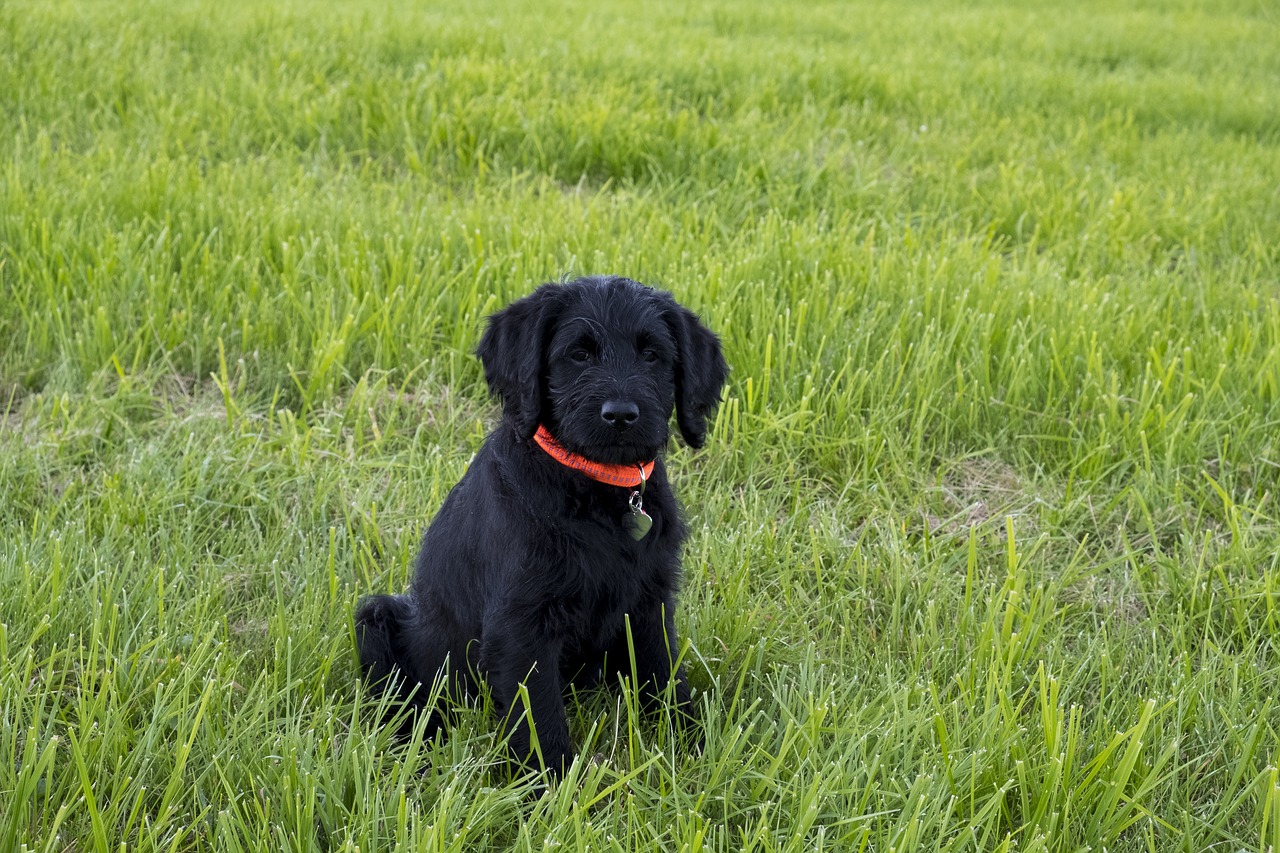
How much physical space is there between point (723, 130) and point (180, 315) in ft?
13.3

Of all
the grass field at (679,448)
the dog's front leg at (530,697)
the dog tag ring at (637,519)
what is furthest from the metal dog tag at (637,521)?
the grass field at (679,448)

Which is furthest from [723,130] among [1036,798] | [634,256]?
[1036,798]

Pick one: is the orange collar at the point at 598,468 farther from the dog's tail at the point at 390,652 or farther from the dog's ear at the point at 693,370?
the dog's tail at the point at 390,652

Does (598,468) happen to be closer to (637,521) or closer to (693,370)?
(637,521)

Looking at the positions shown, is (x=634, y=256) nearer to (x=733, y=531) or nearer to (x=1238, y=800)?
(x=733, y=531)

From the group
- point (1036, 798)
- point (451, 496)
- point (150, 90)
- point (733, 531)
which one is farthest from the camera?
point (150, 90)

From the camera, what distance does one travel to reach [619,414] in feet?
8.07

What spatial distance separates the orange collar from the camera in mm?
2572

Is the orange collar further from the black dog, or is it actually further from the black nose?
the black nose

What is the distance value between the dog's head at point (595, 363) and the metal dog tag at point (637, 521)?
0.38ft

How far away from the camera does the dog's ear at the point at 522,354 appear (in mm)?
2619

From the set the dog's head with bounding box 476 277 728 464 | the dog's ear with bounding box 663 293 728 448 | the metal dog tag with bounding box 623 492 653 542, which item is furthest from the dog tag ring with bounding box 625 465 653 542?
the dog's ear with bounding box 663 293 728 448

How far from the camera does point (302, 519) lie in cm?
362

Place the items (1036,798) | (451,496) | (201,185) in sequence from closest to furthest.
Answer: (1036,798) < (451,496) < (201,185)
